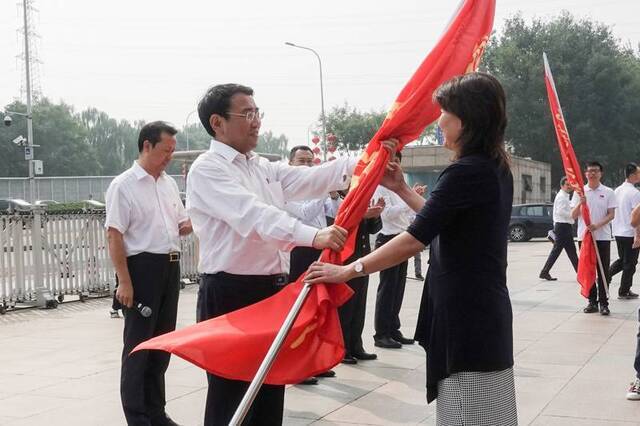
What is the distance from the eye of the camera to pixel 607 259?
10391 mm

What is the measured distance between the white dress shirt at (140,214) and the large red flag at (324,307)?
1.64 metres

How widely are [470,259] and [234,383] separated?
1292 millimetres

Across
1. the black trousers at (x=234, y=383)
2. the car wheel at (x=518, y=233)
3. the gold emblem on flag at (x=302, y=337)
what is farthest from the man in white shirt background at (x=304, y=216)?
the car wheel at (x=518, y=233)

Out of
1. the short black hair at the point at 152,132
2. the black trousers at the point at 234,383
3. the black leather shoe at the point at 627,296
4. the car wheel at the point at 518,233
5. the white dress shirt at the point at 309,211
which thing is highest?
the short black hair at the point at 152,132

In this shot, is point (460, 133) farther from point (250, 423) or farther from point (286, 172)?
point (250, 423)

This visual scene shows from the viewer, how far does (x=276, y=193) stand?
400 centimetres

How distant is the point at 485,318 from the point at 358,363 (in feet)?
14.1

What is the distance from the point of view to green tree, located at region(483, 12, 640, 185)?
1738 inches

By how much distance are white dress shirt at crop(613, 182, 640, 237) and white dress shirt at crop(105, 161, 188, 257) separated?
7.61 m

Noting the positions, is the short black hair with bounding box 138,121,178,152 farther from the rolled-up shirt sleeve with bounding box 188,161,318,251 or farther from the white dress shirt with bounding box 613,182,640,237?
the white dress shirt with bounding box 613,182,640,237

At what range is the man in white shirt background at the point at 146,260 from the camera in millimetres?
4824

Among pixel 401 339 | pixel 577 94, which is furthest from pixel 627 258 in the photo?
pixel 577 94

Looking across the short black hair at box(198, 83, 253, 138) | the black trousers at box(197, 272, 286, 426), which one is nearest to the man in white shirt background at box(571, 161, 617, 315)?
the black trousers at box(197, 272, 286, 426)

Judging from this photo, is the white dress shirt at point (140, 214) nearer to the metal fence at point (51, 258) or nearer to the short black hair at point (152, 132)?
the short black hair at point (152, 132)
